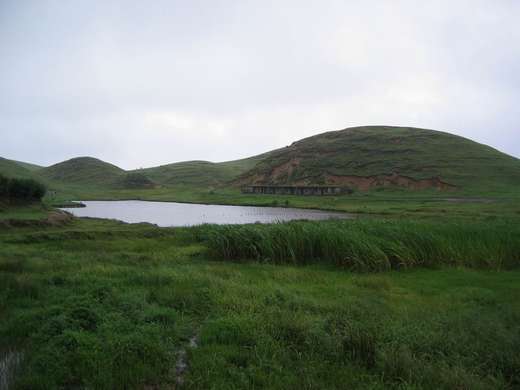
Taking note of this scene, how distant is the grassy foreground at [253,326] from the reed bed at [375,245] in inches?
35.0

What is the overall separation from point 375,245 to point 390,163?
58.8 meters

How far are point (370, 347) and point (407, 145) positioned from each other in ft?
251

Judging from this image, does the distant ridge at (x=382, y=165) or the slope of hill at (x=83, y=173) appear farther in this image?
the slope of hill at (x=83, y=173)

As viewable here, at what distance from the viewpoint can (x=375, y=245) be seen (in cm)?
1205

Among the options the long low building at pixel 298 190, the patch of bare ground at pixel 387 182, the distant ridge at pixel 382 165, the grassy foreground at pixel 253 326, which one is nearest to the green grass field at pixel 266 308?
the grassy foreground at pixel 253 326

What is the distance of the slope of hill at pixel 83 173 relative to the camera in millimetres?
103438

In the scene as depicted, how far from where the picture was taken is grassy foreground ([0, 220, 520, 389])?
→ 15.8ft

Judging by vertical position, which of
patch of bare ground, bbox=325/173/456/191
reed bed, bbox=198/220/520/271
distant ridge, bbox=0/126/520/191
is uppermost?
distant ridge, bbox=0/126/520/191

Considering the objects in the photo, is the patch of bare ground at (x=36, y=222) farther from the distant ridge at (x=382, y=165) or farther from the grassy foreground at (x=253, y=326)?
the distant ridge at (x=382, y=165)

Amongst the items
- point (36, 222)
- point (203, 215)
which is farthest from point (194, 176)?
point (36, 222)

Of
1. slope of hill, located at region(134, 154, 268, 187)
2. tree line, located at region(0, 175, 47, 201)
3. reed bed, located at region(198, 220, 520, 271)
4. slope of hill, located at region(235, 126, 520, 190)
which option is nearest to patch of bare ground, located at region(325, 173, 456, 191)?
slope of hill, located at region(235, 126, 520, 190)

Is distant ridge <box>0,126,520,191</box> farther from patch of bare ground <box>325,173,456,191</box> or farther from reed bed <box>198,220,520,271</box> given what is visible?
reed bed <box>198,220,520,271</box>

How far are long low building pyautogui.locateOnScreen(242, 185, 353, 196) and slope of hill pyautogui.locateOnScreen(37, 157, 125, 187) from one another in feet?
161

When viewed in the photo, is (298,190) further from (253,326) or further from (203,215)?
(253,326)
